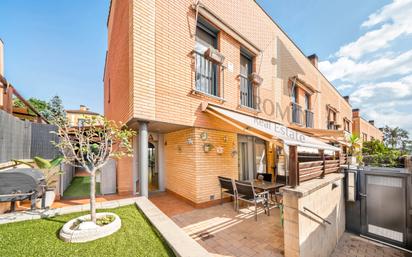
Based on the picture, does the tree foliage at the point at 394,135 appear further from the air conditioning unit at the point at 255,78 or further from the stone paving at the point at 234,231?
the stone paving at the point at 234,231

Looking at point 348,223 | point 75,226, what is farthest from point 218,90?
point 348,223

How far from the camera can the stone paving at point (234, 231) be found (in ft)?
16.4

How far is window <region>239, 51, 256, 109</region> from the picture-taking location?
10.9 m

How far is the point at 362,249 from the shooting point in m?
6.57

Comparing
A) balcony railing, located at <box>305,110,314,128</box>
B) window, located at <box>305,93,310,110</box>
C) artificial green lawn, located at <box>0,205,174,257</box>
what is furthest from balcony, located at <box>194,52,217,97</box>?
window, located at <box>305,93,310,110</box>

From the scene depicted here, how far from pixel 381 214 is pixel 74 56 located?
2622 centimetres

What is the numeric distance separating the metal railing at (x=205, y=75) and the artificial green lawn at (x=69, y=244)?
6.46 m

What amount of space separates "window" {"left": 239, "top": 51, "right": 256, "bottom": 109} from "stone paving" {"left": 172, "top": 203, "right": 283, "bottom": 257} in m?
6.56

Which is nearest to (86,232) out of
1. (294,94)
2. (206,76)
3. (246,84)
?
(206,76)

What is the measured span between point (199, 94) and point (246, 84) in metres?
4.50

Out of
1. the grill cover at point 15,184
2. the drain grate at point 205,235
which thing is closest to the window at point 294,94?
the drain grate at point 205,235

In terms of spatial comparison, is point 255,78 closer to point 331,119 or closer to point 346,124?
point 331,119

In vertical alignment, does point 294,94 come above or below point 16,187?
above

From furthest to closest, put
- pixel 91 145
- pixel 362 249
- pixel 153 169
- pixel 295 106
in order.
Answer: pixel 295 106 → pixel 153 169 → pixel 362 249 → pixel 91 145
